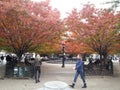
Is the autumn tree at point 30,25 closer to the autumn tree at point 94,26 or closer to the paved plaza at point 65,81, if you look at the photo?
the autumn tree at point 94,26

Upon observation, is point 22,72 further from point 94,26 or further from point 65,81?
point 94,26

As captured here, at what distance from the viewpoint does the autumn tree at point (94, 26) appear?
23.4 m

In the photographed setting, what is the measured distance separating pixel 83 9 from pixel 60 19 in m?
2.15

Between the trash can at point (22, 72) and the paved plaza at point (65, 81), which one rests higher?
the trash can at point (22, 72)

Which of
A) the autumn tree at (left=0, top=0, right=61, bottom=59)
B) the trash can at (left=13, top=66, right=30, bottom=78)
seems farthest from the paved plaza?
the autumn tree at (left=0, top=0, right=61, bottom=59)

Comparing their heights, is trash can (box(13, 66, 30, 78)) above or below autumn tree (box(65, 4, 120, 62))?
below

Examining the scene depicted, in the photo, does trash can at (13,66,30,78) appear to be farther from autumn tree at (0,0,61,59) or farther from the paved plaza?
autumn tree at (0,0,61,59)

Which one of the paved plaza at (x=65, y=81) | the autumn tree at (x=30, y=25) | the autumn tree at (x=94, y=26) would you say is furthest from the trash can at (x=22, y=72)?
the autumn tree at (x=94, y=26)

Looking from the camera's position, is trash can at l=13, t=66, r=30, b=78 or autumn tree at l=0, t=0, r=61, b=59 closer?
trash can at l=13, t=66, r=30, b=78

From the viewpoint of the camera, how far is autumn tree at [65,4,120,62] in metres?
23.4

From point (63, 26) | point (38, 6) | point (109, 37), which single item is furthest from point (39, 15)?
point (109, 37)

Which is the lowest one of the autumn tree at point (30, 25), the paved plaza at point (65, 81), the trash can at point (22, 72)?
the paved plaza at point (65, 81)

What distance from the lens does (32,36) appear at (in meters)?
22.8

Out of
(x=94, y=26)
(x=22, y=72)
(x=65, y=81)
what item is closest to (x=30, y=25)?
(x=22, y=72)
